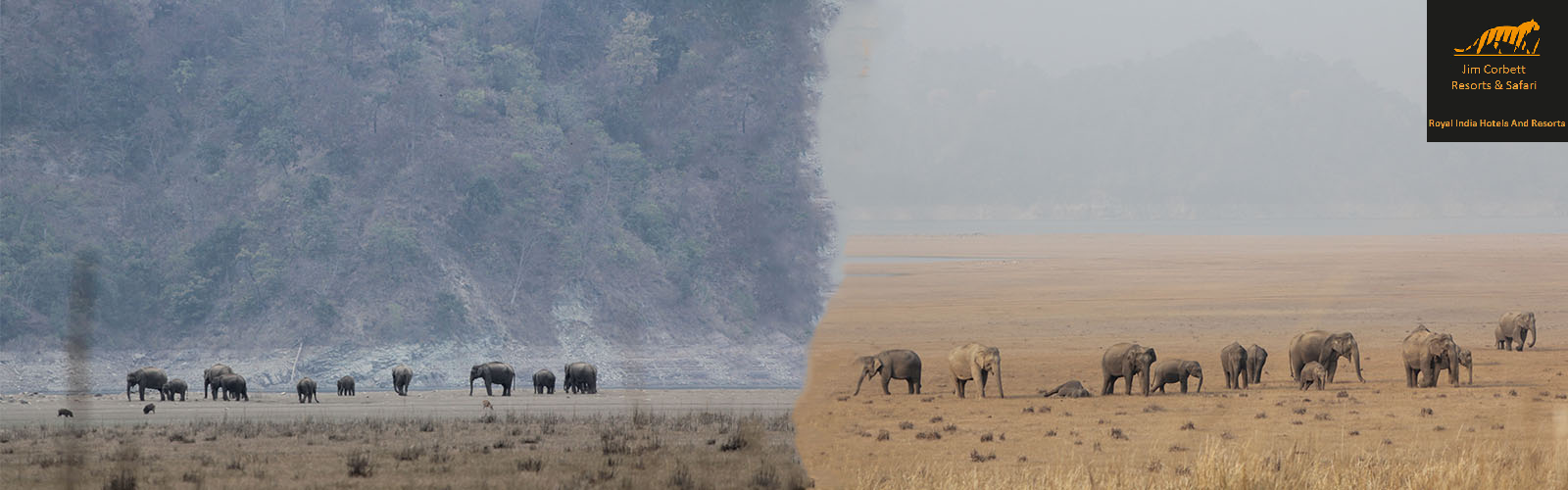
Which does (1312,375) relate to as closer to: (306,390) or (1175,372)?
(1175,372)

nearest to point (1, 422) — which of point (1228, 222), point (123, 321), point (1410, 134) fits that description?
point (123, 321)

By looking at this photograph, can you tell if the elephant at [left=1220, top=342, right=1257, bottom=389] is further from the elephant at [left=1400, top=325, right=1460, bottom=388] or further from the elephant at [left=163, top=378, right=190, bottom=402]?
the elephant at [left=163, top=378, right=190, bottom=402]

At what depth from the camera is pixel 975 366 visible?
2838 centimetres

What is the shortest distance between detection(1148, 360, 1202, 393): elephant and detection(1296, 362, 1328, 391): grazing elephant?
1884mm

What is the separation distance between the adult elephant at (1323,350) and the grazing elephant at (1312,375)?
0.59 meters

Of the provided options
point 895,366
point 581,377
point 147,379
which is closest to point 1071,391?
point 895,366

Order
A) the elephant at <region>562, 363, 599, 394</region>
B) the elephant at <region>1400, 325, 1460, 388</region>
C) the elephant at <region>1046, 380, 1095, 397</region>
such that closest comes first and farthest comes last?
the elephant at <region>1046, 380, 1095, 397</region>, the elephant at <region>1400, 325, 1460, 388</region>, the elephant at <region>562, 363, 599, 394</region>

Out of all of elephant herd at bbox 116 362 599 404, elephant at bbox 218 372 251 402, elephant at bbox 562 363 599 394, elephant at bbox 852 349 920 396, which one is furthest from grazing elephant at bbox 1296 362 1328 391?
elephant at bbox 218 372 251 402

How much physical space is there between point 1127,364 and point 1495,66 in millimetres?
13894

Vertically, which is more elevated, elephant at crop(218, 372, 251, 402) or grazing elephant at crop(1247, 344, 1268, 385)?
grazing elephant at crop(1247, 344, 1268, 385)

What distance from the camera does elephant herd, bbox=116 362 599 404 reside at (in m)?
44.2

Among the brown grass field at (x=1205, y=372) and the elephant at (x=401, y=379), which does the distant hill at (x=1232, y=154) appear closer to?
the brown grass field at (x=1205, y=372)

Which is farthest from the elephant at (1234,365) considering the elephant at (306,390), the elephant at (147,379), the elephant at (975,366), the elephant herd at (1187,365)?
the elephant at (147,379)

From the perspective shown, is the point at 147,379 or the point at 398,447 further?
the point at 147,379
